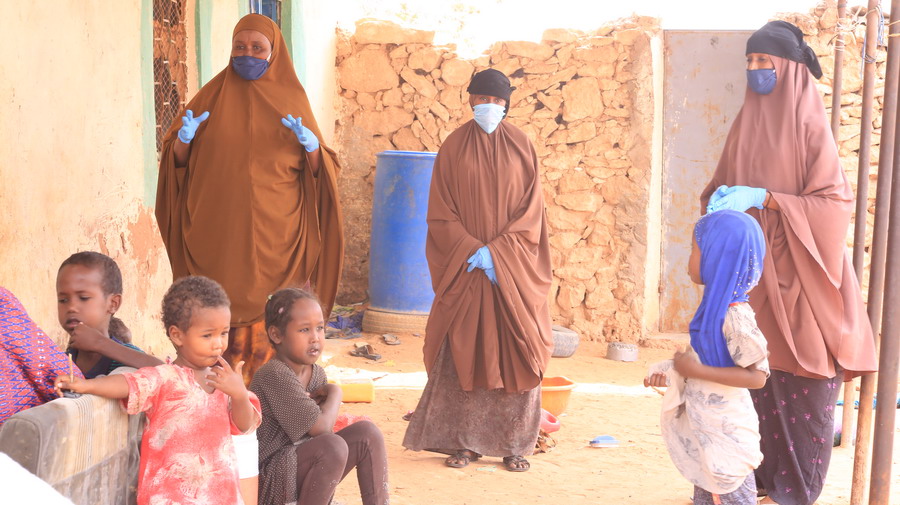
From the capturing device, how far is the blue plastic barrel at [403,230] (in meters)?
8.06

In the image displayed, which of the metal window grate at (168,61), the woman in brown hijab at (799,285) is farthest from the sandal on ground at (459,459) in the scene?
the metal window grate at (168,61)

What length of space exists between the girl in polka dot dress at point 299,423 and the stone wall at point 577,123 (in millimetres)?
5436

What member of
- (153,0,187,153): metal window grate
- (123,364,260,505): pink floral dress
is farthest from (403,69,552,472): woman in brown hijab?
(123,364,260,505): pink floral dress

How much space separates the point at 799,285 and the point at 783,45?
106cm

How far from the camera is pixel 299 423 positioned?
113 inches

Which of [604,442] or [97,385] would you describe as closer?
[97,385]

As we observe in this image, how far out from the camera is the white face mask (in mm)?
4633

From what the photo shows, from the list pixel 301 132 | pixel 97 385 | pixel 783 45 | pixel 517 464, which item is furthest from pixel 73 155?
pixel 783 45

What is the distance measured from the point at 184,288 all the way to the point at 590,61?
20.3 ft

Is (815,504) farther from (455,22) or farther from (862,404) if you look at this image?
(455,22)

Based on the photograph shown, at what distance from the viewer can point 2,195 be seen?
357 cm

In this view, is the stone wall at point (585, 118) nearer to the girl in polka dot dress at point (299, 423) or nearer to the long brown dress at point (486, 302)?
the long brown dress at point (486, 302)

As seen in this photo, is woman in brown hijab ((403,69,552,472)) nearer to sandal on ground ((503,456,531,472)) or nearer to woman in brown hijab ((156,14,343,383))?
sandal on ground ((503,456,531,472))

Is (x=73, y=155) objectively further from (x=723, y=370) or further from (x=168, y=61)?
(x=723, y=370)
